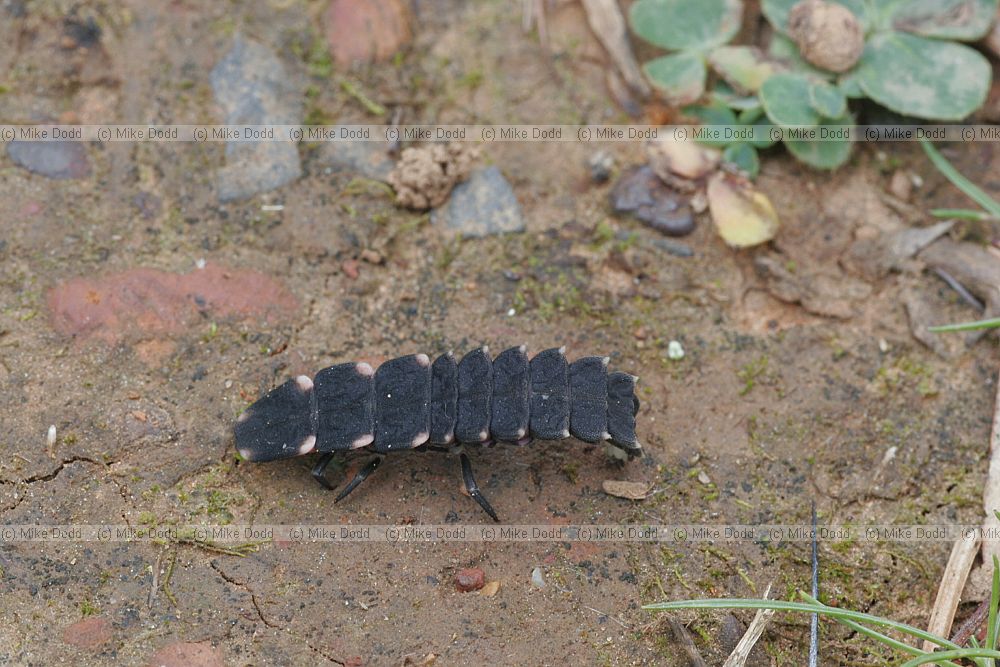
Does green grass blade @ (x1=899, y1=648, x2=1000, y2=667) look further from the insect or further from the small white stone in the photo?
the small white stone

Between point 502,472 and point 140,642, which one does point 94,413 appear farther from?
point 502,472

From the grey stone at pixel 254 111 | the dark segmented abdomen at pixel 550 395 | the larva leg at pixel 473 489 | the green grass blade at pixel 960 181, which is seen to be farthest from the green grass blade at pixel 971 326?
the grey stone at pixel 254 111

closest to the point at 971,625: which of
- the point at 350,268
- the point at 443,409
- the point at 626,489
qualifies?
the point at 626,489

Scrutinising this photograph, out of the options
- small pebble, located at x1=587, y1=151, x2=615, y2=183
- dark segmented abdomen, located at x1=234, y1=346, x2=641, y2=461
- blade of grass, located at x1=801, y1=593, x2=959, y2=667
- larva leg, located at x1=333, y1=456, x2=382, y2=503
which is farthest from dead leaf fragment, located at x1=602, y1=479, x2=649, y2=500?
small pebble, located at x1=587, y1=151, x2=615, y2=183

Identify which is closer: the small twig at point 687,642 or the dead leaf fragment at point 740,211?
the small twig at point 687,642

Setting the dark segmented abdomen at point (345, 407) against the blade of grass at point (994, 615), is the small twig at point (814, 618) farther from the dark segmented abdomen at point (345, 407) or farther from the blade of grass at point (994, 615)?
the dark segmented abdomen at point (345, 407)

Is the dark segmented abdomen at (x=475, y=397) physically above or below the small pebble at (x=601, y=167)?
below

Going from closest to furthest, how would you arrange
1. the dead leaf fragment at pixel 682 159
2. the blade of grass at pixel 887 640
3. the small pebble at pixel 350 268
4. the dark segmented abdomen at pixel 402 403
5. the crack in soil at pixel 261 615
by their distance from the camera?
the blade of grass at pixel 887 640, the crack in soil at pixel 261 615, the dark segmented abdomen at pixel 402 403, the small pebble at pixel 350 268, the dead leaf fragment at pixel 682 159

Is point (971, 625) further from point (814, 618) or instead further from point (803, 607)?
point (803, 607)
